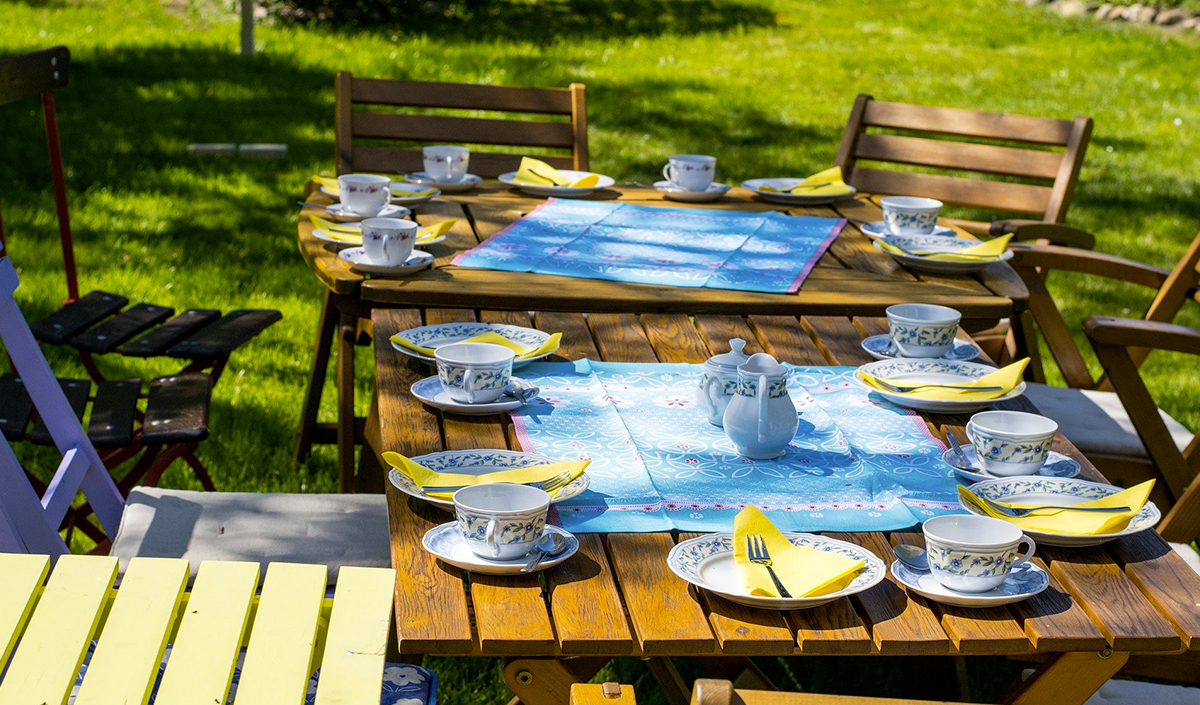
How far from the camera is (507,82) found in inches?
357

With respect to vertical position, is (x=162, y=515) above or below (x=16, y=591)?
below

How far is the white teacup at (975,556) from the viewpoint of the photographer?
1486 mm

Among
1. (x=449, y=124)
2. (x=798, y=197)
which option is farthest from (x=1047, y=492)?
(x=449, y=124)

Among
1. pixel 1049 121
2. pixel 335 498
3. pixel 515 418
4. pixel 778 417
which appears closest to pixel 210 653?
pixel 515 418

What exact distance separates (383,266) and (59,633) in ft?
4.47

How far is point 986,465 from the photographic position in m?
1.87

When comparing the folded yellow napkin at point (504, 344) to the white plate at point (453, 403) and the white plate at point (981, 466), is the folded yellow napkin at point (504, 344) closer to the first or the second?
the white plate at point (453, 403)

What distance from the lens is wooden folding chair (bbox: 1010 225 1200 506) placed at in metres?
2.77

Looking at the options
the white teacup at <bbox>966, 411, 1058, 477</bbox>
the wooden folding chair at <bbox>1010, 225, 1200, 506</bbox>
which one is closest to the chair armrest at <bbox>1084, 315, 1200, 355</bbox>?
the wooden folding chair at <bbox>1010, 225, 1200, 506</bbox>

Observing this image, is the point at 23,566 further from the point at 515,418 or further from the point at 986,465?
the point at 986,465

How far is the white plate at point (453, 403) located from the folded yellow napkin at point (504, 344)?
0.52 feet

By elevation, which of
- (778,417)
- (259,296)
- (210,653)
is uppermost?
(778,417)

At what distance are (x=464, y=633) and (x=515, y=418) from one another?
0.66m

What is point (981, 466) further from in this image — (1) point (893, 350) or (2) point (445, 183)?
(2) point (445, 183)
